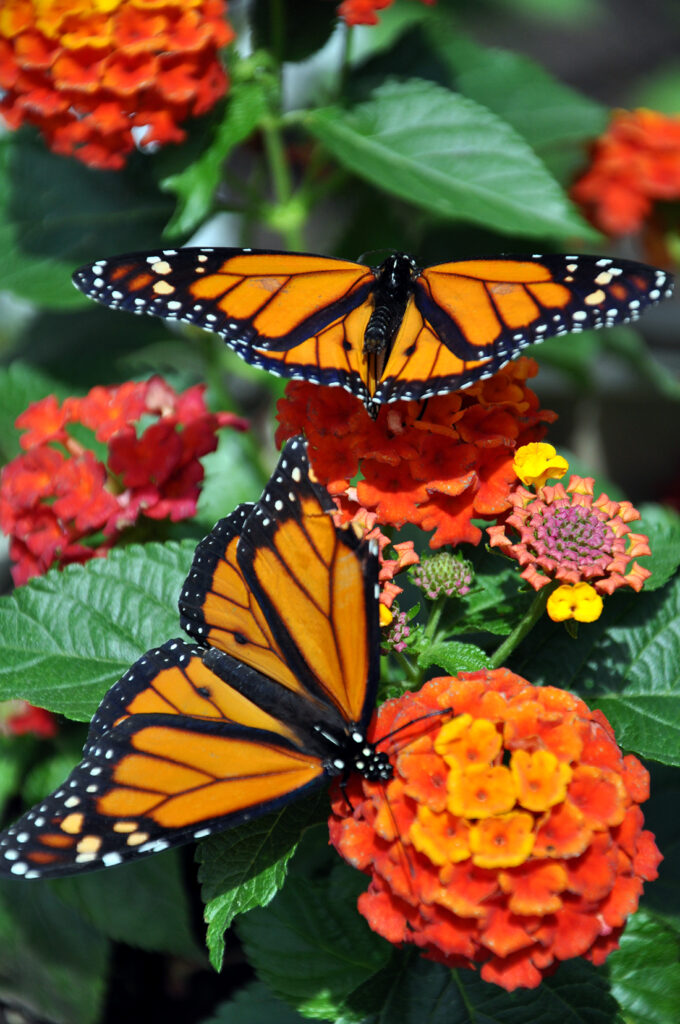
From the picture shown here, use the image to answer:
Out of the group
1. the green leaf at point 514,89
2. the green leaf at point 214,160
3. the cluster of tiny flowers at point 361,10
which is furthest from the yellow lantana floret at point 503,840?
the green leaf at point 514,89

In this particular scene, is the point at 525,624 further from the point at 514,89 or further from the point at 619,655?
the point at 514,89

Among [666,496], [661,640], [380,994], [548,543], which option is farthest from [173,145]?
[666,496]

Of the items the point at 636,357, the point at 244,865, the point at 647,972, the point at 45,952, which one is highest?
the point at 244,865

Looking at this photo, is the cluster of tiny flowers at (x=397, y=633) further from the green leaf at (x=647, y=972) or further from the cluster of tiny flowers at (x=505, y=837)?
the green leaf at (x=647, y=972)

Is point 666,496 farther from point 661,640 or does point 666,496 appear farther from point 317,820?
point 317,820

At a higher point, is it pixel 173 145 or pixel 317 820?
pixel 173 145

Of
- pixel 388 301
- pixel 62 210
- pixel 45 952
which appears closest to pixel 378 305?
pixel 388 301
